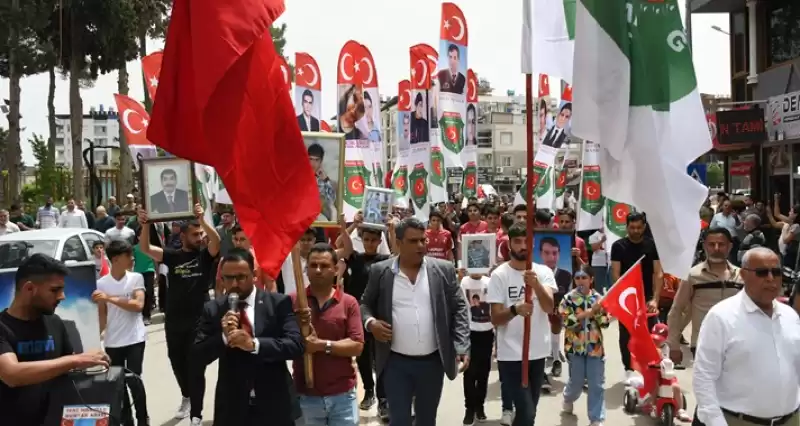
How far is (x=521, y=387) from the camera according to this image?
591 centimetres

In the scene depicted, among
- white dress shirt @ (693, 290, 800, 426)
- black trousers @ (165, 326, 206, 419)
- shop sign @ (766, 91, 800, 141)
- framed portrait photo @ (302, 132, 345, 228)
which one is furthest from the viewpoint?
shop sign @ (766, 91, 800, 141)

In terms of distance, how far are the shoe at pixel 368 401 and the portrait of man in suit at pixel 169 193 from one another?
252 centimetres

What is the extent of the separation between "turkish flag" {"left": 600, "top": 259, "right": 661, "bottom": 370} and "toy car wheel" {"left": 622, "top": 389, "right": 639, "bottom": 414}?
32cm

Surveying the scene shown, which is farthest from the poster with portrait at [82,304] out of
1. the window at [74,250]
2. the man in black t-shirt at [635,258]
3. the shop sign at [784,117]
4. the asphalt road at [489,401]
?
the shop sign at [784,117]

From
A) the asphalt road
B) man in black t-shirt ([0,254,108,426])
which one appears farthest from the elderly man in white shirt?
man in black t-shirt ([0,254,108,426])

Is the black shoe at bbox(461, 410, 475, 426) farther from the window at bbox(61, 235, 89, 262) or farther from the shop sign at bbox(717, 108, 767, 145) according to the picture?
the shop sign at bbox(717, 108, 767, 145)

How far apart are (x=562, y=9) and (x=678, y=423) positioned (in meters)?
3.95

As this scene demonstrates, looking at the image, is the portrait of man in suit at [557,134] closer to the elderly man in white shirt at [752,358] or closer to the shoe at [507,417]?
the shoe at [507,417]

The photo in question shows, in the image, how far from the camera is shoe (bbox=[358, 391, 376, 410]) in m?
7.67

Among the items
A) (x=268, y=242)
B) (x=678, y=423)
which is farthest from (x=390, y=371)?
(x=678, y=423)

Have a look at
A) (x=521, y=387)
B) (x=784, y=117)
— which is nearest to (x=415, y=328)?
(x=521, y=387)

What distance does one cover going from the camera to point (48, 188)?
37.8 metres

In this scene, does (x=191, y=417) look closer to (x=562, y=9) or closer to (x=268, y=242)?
(x=268, y=242)

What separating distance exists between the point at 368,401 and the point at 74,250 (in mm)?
6616
